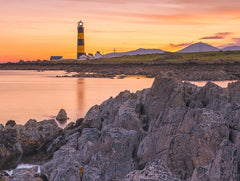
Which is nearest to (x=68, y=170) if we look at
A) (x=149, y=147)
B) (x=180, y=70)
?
(x=149, y=147)

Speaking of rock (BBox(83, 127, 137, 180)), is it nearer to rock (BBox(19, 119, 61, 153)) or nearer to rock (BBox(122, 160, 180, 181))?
rock (BBox(122, 160, 180, 181))

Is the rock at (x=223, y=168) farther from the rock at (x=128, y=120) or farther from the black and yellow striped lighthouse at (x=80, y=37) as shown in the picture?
the black and yellow striped lighthouse at (x=80, y=37)

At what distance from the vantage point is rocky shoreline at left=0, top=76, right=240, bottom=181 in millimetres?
7105

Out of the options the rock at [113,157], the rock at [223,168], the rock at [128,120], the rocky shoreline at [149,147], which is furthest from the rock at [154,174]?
the rock at [128,120]

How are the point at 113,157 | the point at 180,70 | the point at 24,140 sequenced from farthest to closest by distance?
the point at 180,70 < the point at 24,140 < the point at 113,157

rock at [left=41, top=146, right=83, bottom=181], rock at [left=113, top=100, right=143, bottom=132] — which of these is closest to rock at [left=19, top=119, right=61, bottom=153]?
rock at [left=113, top=100, right=143, bottom=132]

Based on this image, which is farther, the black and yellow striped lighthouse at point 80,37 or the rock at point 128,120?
the black and yellow striped lighthouse at point 80,37

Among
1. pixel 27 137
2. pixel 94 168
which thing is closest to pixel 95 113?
pixel 27 137

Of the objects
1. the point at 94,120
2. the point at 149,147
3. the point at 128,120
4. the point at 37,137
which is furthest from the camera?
the point at 94,120

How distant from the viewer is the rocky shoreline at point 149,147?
711 centimetres

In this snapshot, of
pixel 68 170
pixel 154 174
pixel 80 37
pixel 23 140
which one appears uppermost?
pixel 80 37

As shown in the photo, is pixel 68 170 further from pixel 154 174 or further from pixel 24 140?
pixel 24 140

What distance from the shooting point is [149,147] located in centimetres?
1001

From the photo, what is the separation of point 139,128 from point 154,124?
5.36 feet
